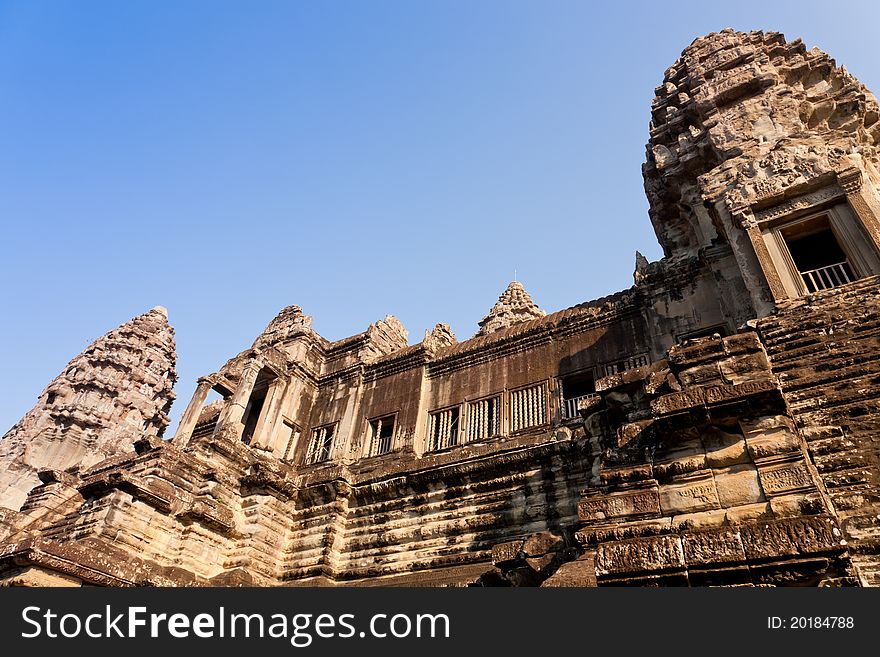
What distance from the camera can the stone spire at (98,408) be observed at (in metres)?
28.0

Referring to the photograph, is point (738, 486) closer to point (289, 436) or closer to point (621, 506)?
point (621, 506)

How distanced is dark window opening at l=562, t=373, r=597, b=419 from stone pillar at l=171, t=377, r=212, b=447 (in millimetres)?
9935

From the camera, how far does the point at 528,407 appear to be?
501 inches

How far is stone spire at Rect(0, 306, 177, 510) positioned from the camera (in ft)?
91.9

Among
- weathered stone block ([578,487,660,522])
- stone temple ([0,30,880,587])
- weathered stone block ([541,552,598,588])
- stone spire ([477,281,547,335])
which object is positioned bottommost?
weathered stone block ([541,552,598,588])

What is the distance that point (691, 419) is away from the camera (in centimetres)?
532

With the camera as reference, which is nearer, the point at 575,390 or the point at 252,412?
the point at 575,390

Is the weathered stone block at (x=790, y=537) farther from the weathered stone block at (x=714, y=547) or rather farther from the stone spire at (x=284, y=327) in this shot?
the stone spire at (x=284, y=327)

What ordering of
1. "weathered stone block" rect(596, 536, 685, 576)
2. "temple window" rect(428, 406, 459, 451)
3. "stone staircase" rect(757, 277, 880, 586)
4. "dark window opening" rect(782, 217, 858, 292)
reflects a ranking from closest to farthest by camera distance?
1. "weathered stone block" rect(596, 536, 685, 576)
2. "stone staircase" rect(757, 277, 880, 586)
3. "dark window opening" rect(782, 217, 858, 292)
4. "temple window" rect(428, 406, 459, 451)

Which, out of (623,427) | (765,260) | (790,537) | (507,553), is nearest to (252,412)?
(507,553)

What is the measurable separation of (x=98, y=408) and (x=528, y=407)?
29354mm

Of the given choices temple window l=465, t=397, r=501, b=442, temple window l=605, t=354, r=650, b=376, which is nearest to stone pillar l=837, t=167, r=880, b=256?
temple window l=605, t=354, r=650, b=376

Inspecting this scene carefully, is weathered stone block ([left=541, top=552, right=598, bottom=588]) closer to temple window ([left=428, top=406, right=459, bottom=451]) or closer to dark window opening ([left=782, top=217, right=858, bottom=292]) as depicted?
dark window opening ([left=782, top=217, right=858, bottom=292])
